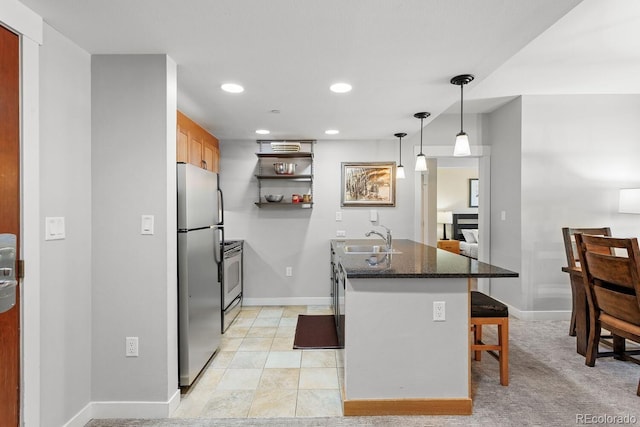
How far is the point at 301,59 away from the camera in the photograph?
2.04m

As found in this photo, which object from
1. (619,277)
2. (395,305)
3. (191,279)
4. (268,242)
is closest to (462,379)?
(395,305)

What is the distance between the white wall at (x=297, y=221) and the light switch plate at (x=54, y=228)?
2.69m

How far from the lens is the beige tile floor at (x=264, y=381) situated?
6.84ft

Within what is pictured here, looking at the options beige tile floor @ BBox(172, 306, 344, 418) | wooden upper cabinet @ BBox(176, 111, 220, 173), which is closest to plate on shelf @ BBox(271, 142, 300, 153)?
wooden upper cabinet @ BBox(176, 111, 220, 173)

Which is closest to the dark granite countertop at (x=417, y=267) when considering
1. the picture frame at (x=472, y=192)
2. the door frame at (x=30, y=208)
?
the door frame at (x=30, y=208)

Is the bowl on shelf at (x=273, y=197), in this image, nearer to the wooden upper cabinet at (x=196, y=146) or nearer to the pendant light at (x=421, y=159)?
the wooden upper cabinet at (x=196, y=146)

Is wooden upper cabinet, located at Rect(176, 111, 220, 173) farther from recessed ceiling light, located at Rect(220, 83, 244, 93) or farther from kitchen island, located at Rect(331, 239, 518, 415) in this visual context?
kitchen island, located at Rect(331, 239, 518, 415)

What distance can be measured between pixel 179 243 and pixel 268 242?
228cm

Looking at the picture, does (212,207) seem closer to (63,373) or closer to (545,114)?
(63,373)

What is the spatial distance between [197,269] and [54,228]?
0.90 m

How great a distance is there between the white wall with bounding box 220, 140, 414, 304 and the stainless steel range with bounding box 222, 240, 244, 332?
0.26 meters

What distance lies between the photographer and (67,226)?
1.82m

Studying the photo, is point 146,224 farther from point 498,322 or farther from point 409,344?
point 498,322

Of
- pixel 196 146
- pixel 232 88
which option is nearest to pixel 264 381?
pixel 232 88
